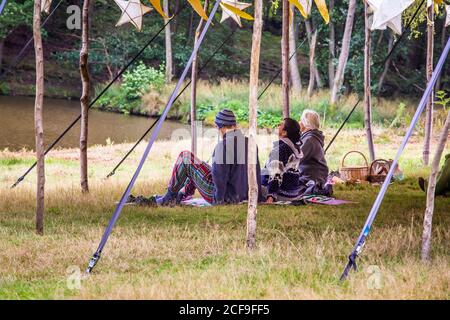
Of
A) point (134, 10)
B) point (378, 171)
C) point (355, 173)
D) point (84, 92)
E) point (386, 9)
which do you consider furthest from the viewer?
point (134, 10)

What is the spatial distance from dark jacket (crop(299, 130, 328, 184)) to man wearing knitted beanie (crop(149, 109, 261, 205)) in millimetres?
1131

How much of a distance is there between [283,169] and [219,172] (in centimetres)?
93

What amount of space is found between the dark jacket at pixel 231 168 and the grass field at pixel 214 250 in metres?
0.26

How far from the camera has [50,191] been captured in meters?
11.2

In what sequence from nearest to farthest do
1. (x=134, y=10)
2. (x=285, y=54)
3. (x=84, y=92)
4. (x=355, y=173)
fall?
1. (x=84, y=92)
2. (x=285, y=54)
3. (x=355, y=173)
4. (x=134, y=10)

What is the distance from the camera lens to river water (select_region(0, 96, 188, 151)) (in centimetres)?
2206

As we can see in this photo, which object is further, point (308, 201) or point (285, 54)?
point (285, 54)

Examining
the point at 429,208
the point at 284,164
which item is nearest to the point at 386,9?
the point at 284,164

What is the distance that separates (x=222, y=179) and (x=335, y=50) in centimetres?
2091

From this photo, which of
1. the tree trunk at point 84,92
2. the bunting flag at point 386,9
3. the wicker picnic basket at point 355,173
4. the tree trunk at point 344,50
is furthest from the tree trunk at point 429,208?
the tree trunk at point 344,50

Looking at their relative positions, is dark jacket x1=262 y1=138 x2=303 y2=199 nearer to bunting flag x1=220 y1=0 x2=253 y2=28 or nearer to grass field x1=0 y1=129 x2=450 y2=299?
grass field x1=0 y1=129 x2=450 y2=299

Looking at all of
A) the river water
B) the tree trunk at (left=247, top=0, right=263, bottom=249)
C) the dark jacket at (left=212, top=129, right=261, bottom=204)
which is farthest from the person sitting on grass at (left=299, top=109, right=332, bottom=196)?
the river water

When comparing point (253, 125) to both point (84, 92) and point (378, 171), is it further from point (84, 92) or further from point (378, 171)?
point (378, 171)

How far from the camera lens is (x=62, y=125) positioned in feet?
78.7
